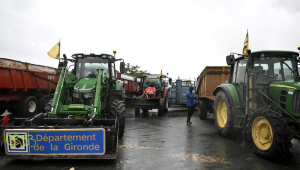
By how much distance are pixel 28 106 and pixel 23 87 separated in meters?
0.90

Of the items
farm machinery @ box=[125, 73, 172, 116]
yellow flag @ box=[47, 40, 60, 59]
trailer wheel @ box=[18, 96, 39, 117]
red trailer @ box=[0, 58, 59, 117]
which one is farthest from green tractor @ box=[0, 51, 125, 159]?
farm machinery @ box=[125, 73, 172, 116]

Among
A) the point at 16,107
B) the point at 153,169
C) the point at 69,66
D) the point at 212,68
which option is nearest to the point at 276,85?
the point at 153,169

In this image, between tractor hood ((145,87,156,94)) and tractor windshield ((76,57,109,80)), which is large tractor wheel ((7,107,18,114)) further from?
tractor hood ((145,87,156,94))

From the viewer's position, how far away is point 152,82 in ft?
46.5

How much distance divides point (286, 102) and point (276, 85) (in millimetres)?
557

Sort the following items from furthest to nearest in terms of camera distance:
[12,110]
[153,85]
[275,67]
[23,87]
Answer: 1. [153,85]
2. [12,110]
3. [23,87]
4. [275,67]

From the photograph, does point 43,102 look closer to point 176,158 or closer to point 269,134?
point 176,158

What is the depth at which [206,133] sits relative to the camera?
25.1ft

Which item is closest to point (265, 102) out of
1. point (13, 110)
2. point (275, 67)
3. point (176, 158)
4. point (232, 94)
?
point (232, 94)

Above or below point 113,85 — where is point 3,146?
below

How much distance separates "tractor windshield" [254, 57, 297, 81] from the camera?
5840 mm

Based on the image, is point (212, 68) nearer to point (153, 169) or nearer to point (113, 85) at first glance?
point (113, 85)

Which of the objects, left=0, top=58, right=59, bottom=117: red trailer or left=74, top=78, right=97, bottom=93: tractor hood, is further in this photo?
left=0, top=58, right=59, bottom=117: red trailer

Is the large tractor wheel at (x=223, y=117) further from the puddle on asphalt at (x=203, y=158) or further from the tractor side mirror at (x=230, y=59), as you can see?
the puddle on asphalt at (x=203, y=158)
